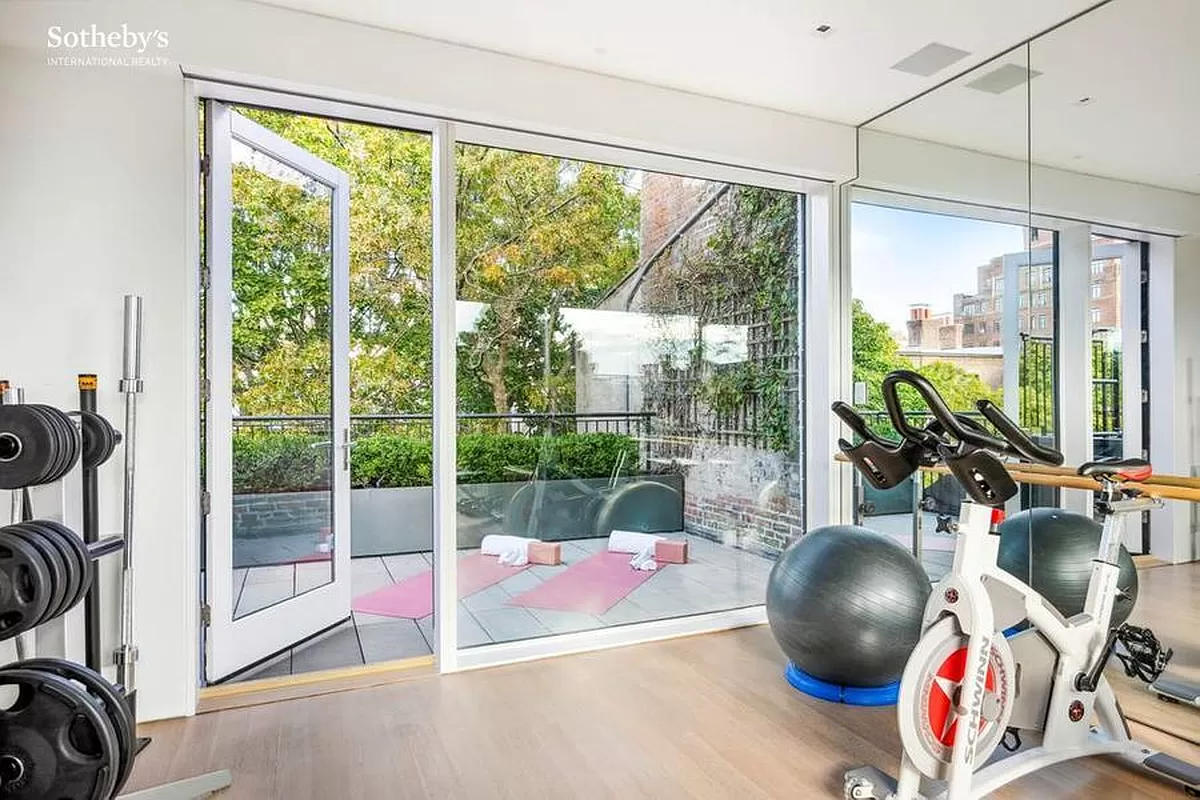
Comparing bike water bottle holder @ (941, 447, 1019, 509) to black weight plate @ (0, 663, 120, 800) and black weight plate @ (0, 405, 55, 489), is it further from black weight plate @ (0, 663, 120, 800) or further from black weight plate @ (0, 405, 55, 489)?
black weight plate @ (0, 405, 55, 489)

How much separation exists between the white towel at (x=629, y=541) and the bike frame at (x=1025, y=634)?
180 centimetres

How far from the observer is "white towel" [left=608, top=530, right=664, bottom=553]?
12.3 feet

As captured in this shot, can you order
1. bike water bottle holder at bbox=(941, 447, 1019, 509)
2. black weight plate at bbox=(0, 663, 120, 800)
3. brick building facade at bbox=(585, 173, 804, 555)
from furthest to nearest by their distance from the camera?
brick building facade at bbox=(585, 173, 804, 555), bike water bottle holder at bbox=(941, 447, 1019, 509), black weight plate at bbox=(0, 663, 120, 800)

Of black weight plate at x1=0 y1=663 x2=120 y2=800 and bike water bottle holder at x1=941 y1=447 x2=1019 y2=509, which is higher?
bike water bottle holder at x1=941 y1=447 x2=1019 y2=509

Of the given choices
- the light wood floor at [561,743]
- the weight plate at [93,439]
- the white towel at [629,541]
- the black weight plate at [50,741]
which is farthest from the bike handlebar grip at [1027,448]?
the weight plate at [93,439]

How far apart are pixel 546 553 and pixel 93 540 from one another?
74.7 inches

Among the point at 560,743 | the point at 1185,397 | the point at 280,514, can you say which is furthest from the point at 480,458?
the point at 1185,397

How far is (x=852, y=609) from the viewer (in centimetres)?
282

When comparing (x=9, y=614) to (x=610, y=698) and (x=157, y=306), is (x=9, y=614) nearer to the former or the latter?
(x=157, y=306)

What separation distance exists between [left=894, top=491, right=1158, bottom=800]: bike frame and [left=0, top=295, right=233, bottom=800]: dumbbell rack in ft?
7.28

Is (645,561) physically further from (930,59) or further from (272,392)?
(930,59)

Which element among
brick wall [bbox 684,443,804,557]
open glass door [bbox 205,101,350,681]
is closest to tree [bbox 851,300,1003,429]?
brick wall [bbox 684,443,804,557]

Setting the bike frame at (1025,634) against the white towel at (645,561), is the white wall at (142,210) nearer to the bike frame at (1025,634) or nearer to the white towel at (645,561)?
the white towel at (645,561)

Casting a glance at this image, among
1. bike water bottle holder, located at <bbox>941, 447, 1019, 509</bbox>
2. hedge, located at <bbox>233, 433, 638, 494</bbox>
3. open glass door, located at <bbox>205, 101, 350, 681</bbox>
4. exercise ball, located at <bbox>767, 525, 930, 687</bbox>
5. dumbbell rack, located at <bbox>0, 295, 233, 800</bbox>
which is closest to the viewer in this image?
bike water bottle holder, located at <bbox>941, 447, 1019, 509</bbox>
